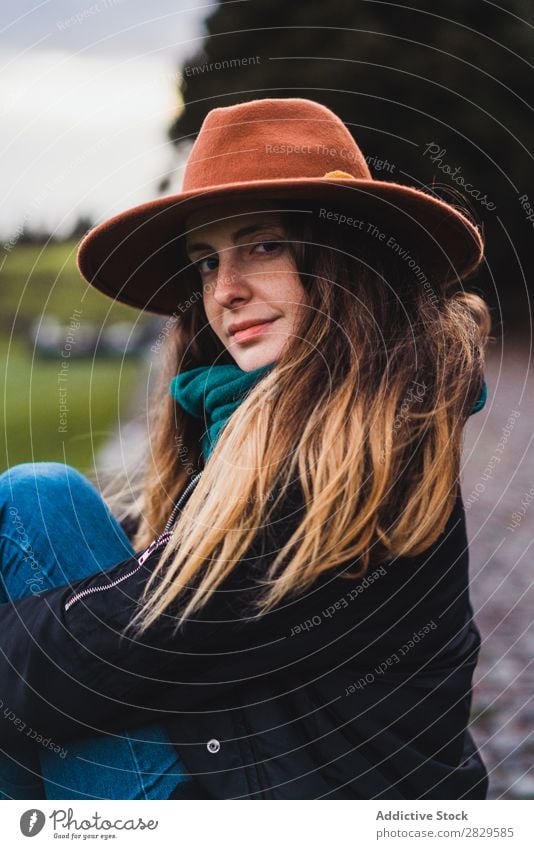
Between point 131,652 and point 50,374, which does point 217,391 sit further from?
point 50,374

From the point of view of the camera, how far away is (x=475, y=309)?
1553 millimetres

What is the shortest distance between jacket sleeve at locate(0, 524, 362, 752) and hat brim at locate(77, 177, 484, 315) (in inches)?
20.8

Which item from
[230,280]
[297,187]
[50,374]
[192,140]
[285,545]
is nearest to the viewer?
[285,545]

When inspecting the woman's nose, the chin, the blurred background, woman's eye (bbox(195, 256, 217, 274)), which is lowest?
the chin

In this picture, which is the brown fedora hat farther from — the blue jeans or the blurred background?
the blue jeans

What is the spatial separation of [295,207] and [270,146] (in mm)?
101

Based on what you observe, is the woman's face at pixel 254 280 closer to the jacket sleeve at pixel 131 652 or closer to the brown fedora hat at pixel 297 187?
the brown fedora hat at pixel 297 187

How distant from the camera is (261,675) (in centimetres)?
120

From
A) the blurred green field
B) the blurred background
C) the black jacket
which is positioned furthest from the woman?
the blurred green field

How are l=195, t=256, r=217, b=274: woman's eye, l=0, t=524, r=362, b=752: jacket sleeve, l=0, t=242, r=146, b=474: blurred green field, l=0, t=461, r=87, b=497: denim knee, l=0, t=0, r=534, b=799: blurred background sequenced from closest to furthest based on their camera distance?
l=0, t=524, r=362, b=752: jacket sleeve → l=0, t=461, r=87, b=497: denim knee → l=195, t=256, r=217, b=274: woman's eye → l=0, t=0, r=534, b=799: blurred background → l=0, t=242, r=146, b=474: blurred green field

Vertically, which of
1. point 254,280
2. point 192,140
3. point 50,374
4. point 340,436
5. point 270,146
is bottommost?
point 340,436

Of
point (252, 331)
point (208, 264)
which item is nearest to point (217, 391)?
point (252, 331)

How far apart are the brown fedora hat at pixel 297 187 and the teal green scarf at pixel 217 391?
0.25 meters

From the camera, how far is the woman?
3.81ft
